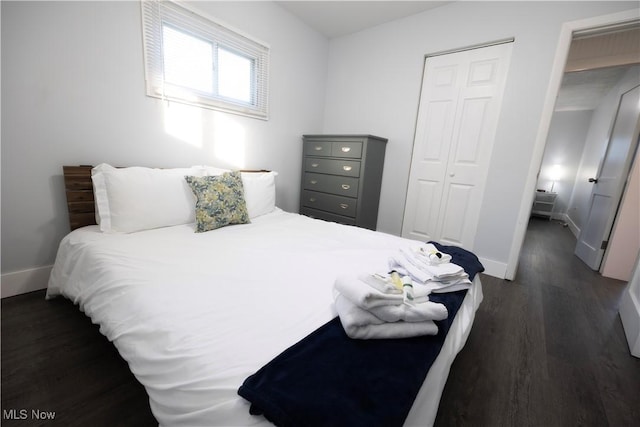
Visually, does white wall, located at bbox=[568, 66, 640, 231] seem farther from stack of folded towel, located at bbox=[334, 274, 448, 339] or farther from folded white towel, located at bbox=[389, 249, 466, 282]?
stack of folded towel, located at bbox=[334, 274, 448, 339]

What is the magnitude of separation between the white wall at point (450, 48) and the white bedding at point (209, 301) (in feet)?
4.39

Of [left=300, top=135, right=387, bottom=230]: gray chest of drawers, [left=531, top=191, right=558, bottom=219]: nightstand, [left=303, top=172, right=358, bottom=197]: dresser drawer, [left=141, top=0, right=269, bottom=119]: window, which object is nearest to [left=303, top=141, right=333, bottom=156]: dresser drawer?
[left=300, top=135, right=387, bottom=230]: gray chest of drawers

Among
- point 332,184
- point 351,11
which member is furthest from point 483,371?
point 351,11

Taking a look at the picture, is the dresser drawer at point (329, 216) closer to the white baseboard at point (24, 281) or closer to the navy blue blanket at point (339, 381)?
the navy blue blanket at point (339, 381)

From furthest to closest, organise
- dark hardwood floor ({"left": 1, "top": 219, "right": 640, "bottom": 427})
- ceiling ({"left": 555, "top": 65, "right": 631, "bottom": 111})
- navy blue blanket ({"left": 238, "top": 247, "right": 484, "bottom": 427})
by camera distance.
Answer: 1. ceiling ({"left": 555, "top": 65, "right": 631, "bottom": 111})
2. dark hardwood floor ({"left": 1, "top": 219, "right": 640, "bottom": 427})
3. navy blue blanket ({"left": 238, "top": 247, "right": 484, "bottom": 427})

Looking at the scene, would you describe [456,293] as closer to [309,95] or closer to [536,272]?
[536,272]

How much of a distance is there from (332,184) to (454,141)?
1344 millimetres

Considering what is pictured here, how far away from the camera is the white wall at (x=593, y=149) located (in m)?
3.93

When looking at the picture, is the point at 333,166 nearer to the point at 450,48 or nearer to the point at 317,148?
the point at 317,148

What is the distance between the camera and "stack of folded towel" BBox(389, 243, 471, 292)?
112 centimetres

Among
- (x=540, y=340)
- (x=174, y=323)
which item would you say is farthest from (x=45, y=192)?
(x=540, y=340)

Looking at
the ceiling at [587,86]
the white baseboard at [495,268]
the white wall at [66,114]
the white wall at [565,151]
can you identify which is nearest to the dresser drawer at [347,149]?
the white wall at [66,114]

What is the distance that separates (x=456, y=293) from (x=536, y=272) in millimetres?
2247

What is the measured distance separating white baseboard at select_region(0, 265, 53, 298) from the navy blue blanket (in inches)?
80.5
